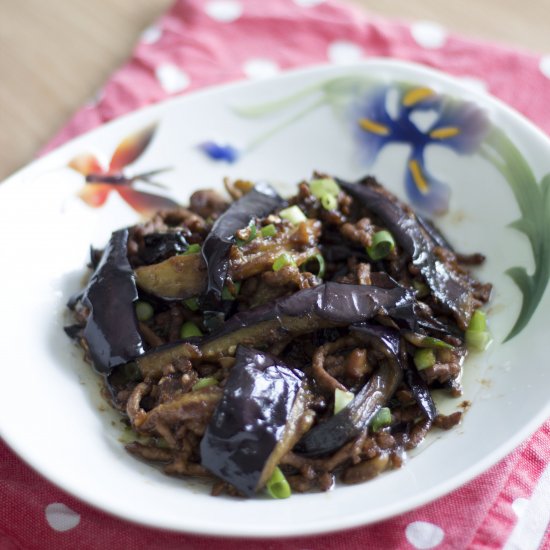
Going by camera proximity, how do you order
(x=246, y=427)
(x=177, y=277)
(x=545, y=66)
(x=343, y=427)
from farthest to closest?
(x=545, y=66), (x=177, y=277), (x=343, y=427), (x=246, y=427)

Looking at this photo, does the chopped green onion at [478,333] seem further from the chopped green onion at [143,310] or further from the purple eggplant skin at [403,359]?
the chopped green onion at [143,310]

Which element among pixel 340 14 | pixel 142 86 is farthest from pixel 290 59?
pixel 142 86

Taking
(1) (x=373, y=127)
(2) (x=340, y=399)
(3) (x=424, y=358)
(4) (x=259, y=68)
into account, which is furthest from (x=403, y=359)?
(4) (x=259, y=68)

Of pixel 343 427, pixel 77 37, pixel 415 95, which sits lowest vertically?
pixel 343 427

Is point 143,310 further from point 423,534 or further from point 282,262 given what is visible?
point 423,534

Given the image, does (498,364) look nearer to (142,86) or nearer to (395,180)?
(395,180)

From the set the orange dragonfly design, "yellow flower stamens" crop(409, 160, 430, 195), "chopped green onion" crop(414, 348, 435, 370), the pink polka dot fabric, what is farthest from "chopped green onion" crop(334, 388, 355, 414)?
the orange dragonfly design

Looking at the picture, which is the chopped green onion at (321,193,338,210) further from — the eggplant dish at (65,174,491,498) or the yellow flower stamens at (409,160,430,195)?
the yellow flower stamens at (409,160,430,195)
